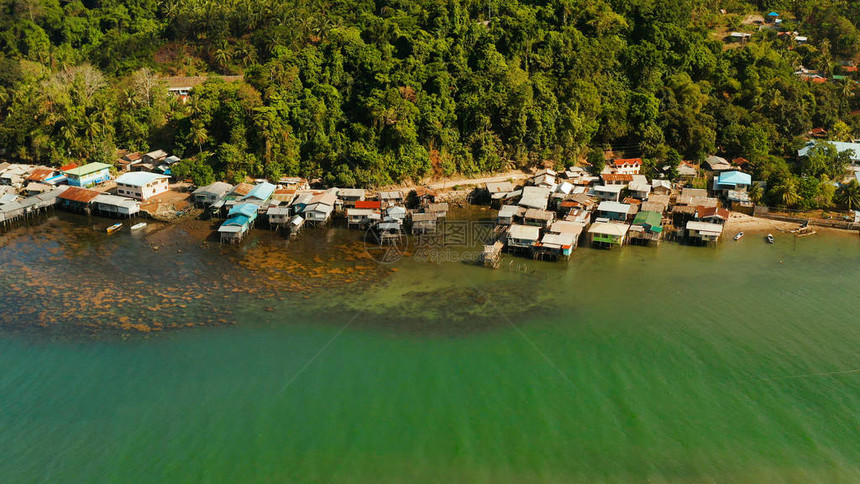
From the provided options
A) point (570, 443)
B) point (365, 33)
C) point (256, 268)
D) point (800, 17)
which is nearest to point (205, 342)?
point (256, 268)

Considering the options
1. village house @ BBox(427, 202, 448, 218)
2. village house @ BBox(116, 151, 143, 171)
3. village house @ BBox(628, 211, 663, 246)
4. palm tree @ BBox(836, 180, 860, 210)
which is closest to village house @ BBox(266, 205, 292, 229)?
village house @ BBox(427, 202, 448, 218)

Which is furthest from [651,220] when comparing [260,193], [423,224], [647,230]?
[260,193]

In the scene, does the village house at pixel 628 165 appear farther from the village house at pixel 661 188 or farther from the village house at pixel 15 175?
the village house at pixel 15 175

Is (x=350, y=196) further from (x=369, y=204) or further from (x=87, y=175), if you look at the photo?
(x=87, y=175)

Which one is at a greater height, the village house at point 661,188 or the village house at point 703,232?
the village house at point 661,188

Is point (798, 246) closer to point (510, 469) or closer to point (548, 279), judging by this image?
point (548, 279)

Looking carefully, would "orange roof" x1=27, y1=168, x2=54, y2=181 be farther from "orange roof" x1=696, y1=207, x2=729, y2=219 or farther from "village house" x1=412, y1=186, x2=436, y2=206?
"orange roof" x1=696, y1=207, x2=729, y2=219

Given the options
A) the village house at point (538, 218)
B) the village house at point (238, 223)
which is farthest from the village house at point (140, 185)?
the village house at point (538, 218)
